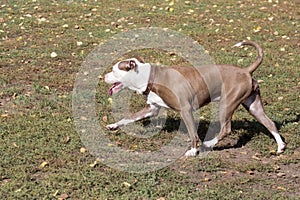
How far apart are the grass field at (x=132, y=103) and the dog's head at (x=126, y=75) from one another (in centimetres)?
71

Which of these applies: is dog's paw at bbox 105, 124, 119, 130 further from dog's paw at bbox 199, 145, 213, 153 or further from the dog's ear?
dog's paw at bbox 199, 145, 213, 153

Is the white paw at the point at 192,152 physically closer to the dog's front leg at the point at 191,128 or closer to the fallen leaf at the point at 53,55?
the dog's front leg at the point at 191,128

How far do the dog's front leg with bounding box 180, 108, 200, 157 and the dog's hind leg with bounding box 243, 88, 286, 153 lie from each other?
73 centimetres

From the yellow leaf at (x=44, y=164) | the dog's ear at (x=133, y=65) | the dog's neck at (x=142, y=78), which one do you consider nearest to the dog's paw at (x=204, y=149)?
the dog's neck at (x=142, y=78)

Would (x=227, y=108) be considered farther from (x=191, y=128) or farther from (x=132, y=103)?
(x=132, y=103)

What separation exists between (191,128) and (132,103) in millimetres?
1871

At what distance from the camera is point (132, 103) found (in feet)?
27.4

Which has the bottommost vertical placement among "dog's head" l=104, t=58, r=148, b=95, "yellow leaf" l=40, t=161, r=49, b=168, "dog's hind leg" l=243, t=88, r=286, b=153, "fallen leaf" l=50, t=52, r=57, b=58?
"fallen leaf" l=50, t=52, r=57, b=58

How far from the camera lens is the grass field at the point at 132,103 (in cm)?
603

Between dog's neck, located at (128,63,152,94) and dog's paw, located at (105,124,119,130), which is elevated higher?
dog's neck, located at (128,63,152,94)

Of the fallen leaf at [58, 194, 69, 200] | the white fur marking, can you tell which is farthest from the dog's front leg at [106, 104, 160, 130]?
the fallen leaf at [58, 194, 69, 200]

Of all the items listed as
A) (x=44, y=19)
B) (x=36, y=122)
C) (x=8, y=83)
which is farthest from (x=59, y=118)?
(x=44, y=19)

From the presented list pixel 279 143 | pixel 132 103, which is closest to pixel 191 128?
pixel 279 143

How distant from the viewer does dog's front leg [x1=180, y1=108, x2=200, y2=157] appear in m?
6.57
